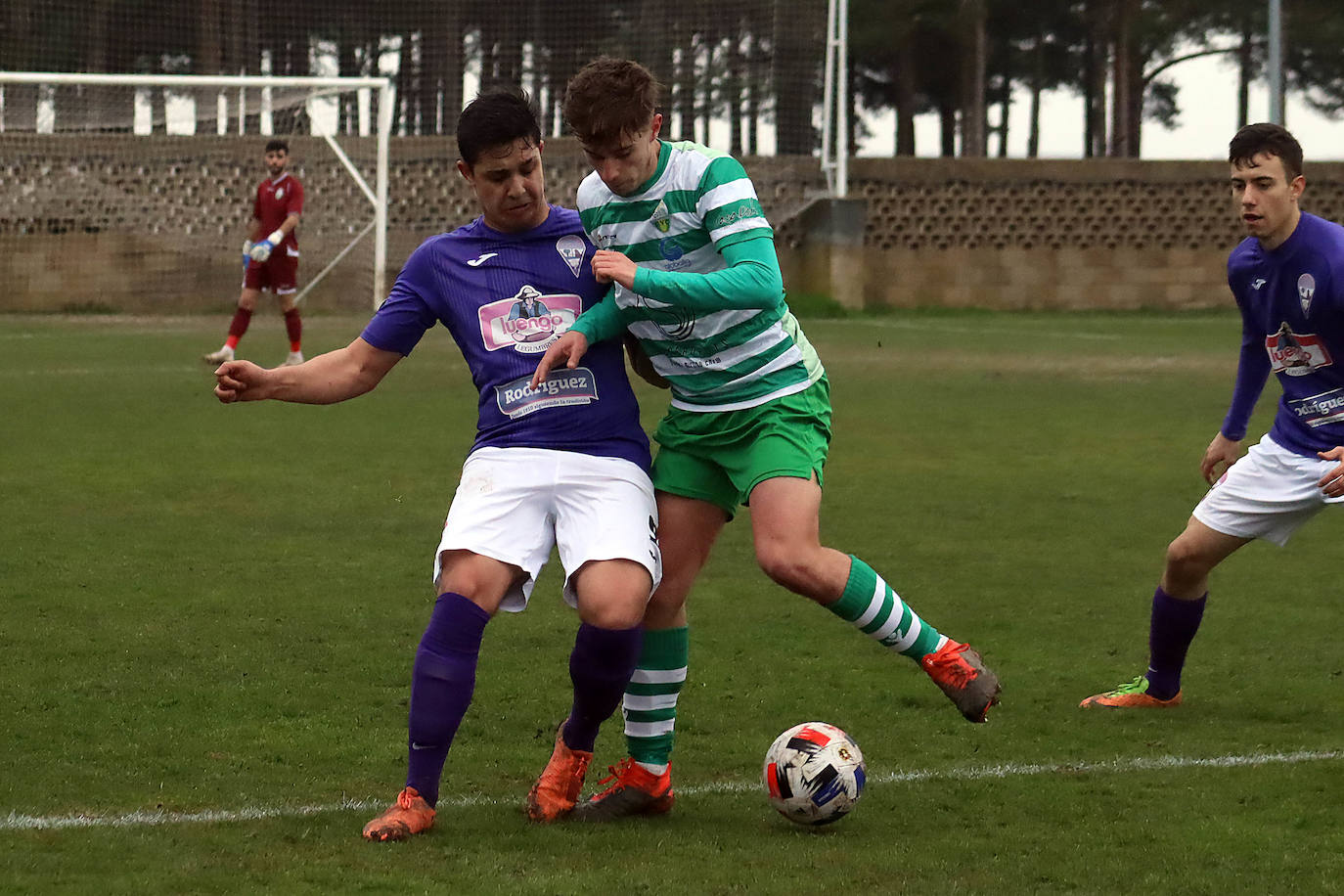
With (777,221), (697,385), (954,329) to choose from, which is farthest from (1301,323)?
(777,221)

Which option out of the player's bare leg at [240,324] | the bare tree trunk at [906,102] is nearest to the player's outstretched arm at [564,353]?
the player's bare leg at [240,324]

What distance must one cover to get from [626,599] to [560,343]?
0.59 metres

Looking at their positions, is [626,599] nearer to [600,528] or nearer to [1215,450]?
[600,528]

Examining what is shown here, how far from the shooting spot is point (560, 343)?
4.02m

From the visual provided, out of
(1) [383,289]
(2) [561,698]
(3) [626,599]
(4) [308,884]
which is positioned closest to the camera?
(4) [308,884]

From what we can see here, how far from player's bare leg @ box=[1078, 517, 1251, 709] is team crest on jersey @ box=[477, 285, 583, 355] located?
2.06 meters

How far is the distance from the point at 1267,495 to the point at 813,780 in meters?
1.86

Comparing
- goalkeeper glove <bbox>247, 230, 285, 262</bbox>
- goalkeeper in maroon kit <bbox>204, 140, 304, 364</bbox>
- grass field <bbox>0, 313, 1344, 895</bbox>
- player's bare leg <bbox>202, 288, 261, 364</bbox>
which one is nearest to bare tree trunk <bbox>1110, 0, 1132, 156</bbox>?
goalkeeper in maroon kit <bbox>204, 140, 304, 364</bbox>

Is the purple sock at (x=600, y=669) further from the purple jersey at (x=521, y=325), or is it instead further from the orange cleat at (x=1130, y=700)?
the orange cleat at (x=1130, y=700)

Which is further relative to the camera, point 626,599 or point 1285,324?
point 1285,324

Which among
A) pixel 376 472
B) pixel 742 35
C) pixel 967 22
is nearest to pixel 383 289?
pixel 742 35

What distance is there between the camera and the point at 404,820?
3.83 meters

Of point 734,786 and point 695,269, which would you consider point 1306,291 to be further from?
point 734,786

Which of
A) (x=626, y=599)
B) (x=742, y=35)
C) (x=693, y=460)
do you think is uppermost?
(x=742, y=35)
